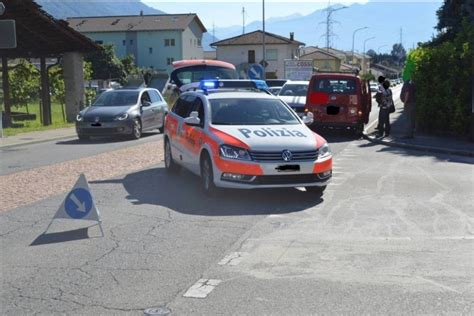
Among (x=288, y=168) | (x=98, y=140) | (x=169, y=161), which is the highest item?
(x=288, y=168)

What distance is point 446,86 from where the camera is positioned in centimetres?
1784

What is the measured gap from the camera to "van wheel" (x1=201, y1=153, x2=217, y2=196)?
929cm

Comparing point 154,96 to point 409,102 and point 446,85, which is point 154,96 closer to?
point 409,102

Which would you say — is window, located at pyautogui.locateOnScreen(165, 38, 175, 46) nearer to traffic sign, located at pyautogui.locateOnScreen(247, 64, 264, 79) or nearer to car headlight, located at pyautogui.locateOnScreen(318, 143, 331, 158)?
traffic sign, located at pyautogui.locateOnScreen(247, 64, 264, 79)

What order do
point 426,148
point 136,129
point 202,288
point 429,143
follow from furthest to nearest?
point 136,129
point 429,143
point 426,148
point 202,288

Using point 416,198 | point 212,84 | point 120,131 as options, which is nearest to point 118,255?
point 416,198

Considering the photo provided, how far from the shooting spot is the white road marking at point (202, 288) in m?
5.18

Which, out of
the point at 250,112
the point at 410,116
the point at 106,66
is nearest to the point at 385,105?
the point at 410,116

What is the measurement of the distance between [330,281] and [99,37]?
9272 cm

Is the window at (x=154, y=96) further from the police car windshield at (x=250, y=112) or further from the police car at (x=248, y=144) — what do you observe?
the police car windshield at (x=250, y=112)

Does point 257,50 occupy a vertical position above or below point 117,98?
above

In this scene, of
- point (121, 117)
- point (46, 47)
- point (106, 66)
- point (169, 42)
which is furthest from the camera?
point (169, 42)

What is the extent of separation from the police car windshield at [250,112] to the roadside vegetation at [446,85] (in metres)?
8.20

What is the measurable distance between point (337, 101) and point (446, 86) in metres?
3.21
